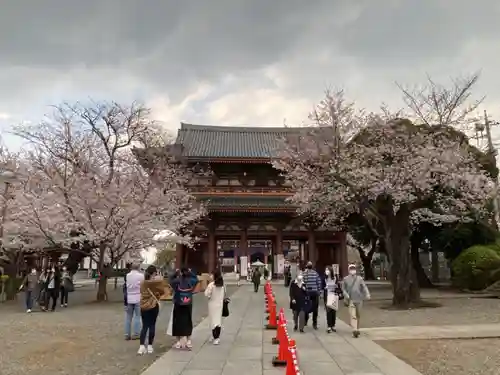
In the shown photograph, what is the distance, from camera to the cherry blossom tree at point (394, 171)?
17547 mm

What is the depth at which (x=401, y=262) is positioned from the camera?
61.0 ft

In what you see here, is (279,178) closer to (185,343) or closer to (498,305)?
(498,305)

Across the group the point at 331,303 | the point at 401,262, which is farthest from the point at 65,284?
the point at 401,262

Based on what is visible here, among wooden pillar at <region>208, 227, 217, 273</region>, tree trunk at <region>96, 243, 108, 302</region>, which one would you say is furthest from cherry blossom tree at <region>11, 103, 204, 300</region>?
wooden pillar at <region>208, 227, 217, 273</region>

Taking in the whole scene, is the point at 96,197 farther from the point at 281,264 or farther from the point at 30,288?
the point at 281,264

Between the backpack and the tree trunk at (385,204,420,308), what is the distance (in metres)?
11.6

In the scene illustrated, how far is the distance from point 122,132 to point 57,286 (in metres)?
8.91

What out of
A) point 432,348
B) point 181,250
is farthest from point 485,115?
point 181,250

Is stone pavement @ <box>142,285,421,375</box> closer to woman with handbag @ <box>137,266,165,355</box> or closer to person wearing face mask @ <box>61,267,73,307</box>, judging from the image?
woman with handbag @ <box>137,266,165,355</box>

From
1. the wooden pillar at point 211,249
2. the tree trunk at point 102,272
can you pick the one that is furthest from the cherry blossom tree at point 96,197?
the wooden pillar at point 211,249

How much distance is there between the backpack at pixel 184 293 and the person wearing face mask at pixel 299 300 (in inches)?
130

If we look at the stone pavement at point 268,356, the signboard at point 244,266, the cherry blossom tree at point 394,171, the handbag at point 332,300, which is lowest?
the stone pavement at point 268,356

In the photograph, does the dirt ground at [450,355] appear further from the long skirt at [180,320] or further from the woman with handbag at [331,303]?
the long skirt at [180,320]

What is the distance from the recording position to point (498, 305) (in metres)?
17.9
